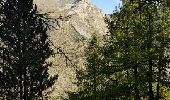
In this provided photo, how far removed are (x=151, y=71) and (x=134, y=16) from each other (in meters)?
3.27

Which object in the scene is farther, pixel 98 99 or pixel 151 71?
pixel 98 99

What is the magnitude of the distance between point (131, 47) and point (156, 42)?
4.76ft

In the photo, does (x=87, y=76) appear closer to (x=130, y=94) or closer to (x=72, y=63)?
(x=130, y=94)

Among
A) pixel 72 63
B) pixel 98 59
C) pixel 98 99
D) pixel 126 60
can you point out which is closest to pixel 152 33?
pixel 126 60

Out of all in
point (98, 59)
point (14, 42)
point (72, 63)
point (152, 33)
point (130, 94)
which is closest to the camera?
point (72, 63)

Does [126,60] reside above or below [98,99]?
above

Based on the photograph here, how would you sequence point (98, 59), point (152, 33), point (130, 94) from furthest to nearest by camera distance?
point (98, 59) < point (130, 94) < point (152, 33)

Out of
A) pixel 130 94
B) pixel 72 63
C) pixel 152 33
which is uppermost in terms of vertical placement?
pixel 152 33

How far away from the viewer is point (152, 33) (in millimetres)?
20656

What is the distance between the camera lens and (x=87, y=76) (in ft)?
94.5

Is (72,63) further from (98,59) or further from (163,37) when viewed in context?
(98,59)

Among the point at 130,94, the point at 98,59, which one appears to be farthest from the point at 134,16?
the point at 98,59

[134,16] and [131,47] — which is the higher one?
[134,16]

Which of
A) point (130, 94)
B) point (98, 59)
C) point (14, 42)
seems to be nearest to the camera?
point (130, 94)
